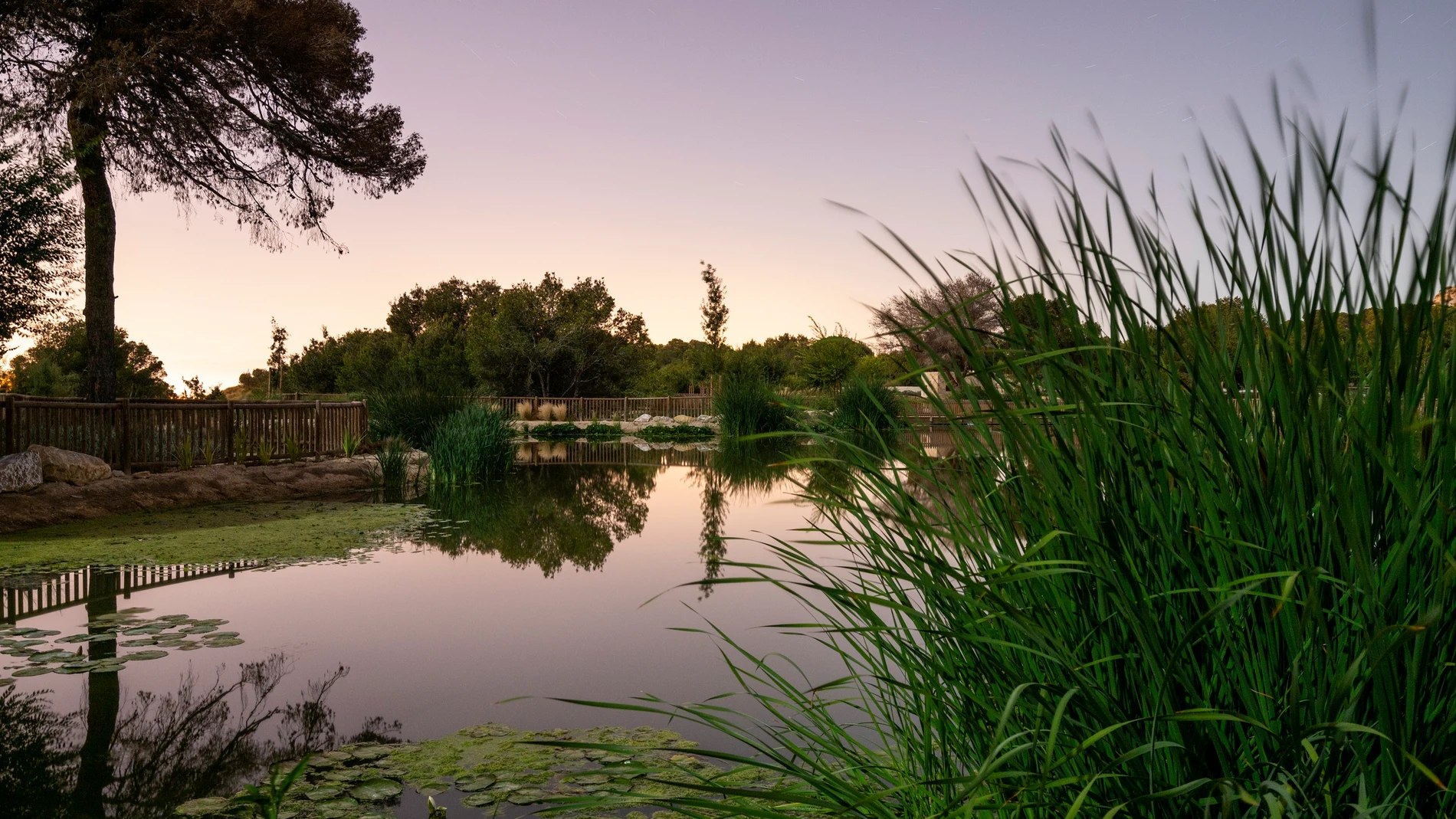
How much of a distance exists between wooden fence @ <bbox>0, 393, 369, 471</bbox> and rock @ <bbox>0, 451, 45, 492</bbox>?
0.80m

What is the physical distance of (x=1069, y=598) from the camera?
3.90 ft

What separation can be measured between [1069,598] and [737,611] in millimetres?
3216

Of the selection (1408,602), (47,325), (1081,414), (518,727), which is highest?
(47,325)

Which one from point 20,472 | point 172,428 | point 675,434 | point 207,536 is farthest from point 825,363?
point 207,536

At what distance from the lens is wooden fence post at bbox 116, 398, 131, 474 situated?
1013cm

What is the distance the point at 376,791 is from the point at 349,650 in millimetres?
1549

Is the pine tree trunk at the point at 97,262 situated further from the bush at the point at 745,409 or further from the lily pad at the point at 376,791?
the lily pad at the point at 376,791

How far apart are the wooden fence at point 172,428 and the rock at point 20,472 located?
2.64 feet

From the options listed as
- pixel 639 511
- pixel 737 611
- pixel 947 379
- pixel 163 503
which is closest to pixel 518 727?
pixel 737 611

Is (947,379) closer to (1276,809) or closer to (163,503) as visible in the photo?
(1276,809)

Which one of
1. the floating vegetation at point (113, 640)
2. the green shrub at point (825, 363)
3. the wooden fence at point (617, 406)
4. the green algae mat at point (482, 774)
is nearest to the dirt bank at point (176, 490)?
Answer: the floating vegetation at point (113, 640)

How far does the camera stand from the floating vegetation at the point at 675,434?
22297 mm

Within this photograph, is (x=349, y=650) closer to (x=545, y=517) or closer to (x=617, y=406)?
(x=545, y=517)

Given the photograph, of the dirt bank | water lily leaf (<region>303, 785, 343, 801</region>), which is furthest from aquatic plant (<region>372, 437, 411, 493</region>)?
water lily leaf (<region>303, 785, 343, 801</region>)
